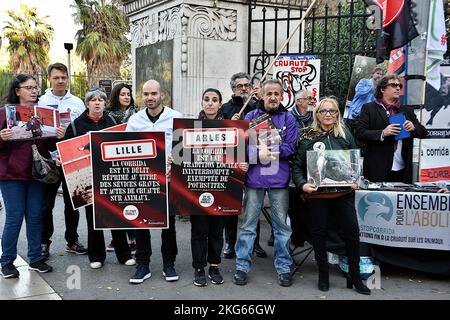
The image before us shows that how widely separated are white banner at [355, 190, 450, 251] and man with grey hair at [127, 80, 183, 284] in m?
2.03

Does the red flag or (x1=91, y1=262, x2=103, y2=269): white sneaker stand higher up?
the red flag

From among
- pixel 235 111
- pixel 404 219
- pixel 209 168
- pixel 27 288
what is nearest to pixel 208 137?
pixel 209 168

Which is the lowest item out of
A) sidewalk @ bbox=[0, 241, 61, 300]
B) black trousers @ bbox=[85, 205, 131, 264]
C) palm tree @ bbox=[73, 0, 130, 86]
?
sidewalk @ bbox=[0, 241, 61, 300]

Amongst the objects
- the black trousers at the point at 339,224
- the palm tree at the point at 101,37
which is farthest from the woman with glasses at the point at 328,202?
the palm tree at the point at 101,37

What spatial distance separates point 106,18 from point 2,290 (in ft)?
85.2

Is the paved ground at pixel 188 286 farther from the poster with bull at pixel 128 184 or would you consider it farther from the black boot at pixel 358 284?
the poster with bull at pixel 128 184

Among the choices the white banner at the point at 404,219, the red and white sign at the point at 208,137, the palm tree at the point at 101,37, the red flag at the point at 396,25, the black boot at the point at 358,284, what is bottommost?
the black boot at the point at 358,284

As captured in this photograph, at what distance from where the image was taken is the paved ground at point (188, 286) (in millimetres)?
4199

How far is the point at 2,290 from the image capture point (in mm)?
4266

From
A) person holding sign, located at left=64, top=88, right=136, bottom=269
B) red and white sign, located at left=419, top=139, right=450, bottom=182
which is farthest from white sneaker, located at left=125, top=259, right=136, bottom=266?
red and white sign, located at left=419, top=139, right=450, bottom=182

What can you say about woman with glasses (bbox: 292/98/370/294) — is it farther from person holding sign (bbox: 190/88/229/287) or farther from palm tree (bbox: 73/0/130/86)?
palm tree (bbox: 73/0/130/86)

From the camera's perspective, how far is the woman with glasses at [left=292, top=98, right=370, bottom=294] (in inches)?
168

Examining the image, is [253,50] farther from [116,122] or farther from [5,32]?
[5,32]

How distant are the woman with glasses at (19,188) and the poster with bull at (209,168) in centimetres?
151
